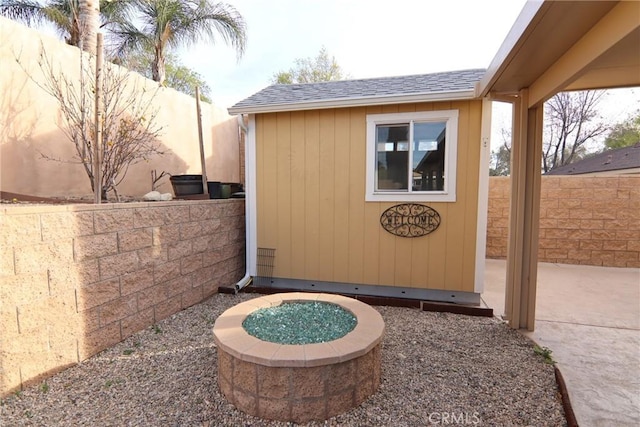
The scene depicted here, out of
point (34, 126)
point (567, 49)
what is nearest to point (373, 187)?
point (567, 49)

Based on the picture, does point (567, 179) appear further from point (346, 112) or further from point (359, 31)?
point (359, 31)

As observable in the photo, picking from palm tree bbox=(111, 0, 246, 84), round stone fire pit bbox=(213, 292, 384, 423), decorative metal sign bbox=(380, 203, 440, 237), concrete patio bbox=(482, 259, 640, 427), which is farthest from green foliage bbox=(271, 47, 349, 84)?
round stone fire pit bbox=(213, 292, 384, 423)

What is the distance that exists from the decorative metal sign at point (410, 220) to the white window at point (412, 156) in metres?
0.12

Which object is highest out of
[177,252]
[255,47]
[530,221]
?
[255,47]

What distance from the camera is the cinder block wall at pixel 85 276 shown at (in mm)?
2086

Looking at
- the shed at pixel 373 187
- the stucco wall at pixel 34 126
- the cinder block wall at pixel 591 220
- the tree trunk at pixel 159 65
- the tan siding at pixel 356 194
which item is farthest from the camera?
the tree trunk at pixel 159 65

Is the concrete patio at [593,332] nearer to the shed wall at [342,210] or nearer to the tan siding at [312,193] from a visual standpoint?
the shed wall at [342,210]

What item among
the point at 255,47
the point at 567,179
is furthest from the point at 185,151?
the point at 567,179

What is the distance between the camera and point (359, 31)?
9.88m

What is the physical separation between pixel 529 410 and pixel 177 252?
347cm

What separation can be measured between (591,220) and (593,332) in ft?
11.6

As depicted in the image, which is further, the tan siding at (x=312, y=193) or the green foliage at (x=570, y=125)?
the green foliage at (x=570, y=125)

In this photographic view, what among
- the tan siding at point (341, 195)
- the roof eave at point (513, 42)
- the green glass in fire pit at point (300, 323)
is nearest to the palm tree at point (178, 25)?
the tan siding at point (341, 195)

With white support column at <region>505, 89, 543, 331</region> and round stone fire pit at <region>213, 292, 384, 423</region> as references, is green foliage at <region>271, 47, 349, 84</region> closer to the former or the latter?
white support column at <region>505, 89, 543, 331</region>
